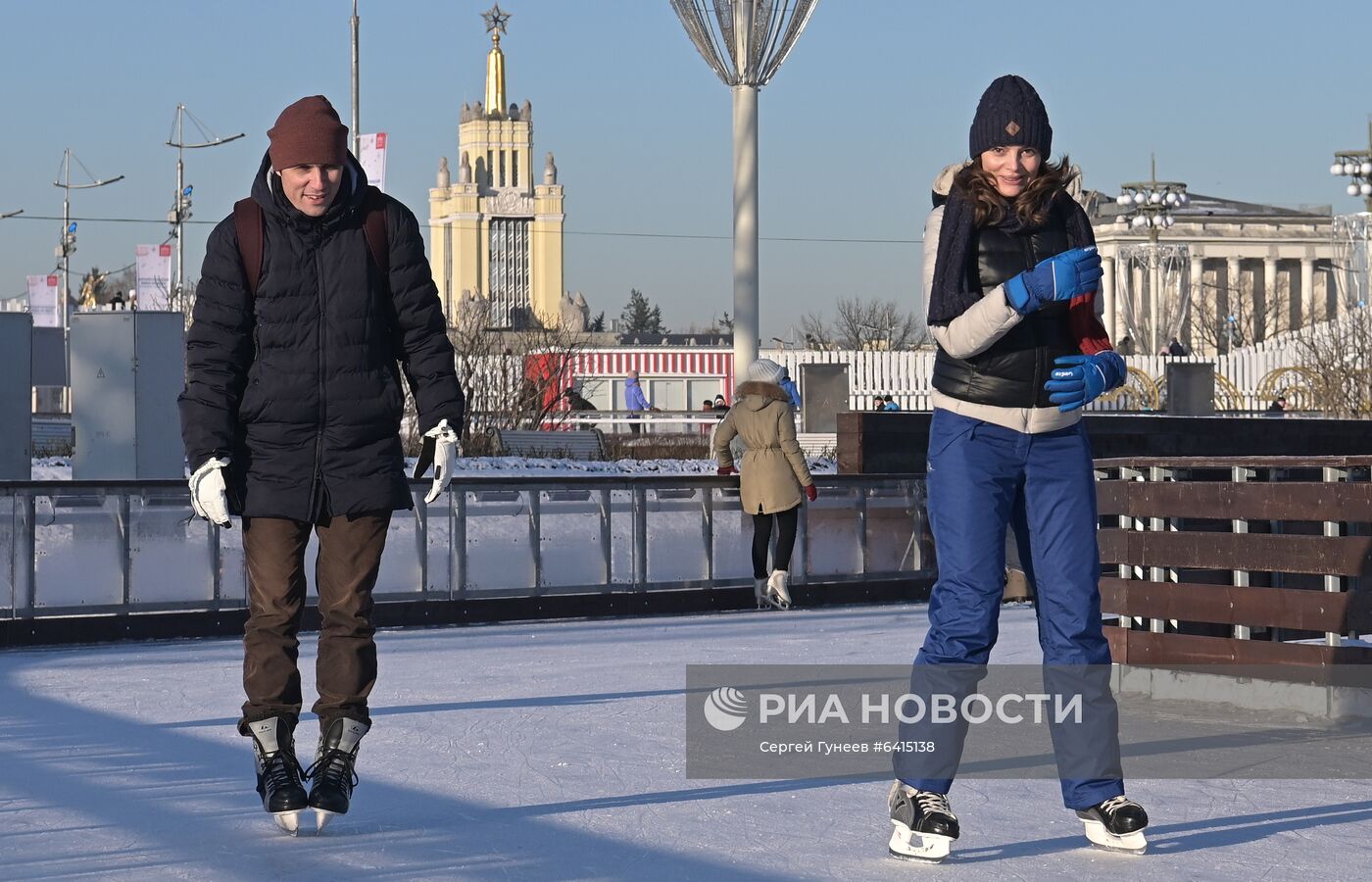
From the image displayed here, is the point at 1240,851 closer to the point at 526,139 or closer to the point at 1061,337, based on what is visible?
the point at 1061,337

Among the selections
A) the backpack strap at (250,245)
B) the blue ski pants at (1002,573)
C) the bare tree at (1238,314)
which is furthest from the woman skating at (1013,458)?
the bare tree at (1238,314)

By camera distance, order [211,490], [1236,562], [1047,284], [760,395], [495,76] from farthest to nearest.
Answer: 1. [495,76]
2. [760,395]
3. [1236,562]
4. [211,490]
5. [1047,284]

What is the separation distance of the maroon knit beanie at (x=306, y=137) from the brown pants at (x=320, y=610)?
818 millimetres

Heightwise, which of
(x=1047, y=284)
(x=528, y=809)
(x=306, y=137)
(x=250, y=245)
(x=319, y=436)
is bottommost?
(x=528, y=809)

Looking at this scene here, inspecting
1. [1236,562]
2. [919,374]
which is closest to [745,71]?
[1236,562]

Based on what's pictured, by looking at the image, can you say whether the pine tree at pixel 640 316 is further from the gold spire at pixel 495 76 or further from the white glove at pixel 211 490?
the white glove at pixel 211 490

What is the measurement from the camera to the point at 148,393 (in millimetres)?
14500

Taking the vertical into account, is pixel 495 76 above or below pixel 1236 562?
above

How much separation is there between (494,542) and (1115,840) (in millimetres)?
7412

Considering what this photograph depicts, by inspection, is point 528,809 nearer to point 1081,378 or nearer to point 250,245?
point 250,245

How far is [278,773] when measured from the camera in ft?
15.6

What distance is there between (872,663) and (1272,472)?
2150 mm

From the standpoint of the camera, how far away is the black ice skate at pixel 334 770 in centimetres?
473

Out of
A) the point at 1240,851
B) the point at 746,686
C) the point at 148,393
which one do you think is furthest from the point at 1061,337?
the point at 148,393
